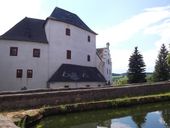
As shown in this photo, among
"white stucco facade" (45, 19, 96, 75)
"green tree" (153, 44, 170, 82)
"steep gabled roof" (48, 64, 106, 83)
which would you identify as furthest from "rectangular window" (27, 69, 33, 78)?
"green tree" (153, 44, 170, 82)

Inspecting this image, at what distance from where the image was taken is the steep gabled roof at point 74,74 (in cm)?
3175

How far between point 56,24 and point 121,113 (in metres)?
19.6

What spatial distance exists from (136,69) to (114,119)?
1118 inches

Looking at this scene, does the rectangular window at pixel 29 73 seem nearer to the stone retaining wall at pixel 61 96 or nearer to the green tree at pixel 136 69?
the stone retaining wall at pixel 61 96

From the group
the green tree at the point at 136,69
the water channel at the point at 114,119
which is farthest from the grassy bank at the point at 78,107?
the green tree at the point at 136,69

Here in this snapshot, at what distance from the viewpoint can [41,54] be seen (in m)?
32.1

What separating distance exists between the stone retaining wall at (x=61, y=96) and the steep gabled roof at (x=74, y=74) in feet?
37.3

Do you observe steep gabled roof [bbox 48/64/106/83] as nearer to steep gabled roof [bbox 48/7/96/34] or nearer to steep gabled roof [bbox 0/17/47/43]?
steep gabled roof [bbox 0/17/47/43]

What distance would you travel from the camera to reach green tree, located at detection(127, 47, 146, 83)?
1650 inches

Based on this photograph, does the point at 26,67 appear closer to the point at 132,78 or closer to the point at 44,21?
the point at 44,21

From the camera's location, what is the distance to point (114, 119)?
14680 millimetres

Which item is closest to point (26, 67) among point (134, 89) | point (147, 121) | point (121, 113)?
point (134, 89)

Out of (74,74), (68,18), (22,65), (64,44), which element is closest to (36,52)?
(22,65)

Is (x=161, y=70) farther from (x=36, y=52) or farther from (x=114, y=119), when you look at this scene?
(x=114, y=119)
